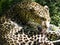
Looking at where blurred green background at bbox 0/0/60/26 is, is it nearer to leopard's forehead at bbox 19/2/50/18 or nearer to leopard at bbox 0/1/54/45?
leopard at bbox 0/1/54/45

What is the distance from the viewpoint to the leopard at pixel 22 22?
5.23 meters

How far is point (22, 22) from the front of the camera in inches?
229

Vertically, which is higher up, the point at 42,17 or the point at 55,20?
the point at 42,17

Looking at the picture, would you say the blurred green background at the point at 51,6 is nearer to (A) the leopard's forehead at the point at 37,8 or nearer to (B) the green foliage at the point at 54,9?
(B) the green foliage at the point at 54,9

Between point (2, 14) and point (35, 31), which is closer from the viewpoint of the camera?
point (35, 31)

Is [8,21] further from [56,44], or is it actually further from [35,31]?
[56,44]

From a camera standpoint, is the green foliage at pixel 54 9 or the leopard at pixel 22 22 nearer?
the leopard at pixel 22 22

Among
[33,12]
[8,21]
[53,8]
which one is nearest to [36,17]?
[33,12]

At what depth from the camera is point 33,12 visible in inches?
218

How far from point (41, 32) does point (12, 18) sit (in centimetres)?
70

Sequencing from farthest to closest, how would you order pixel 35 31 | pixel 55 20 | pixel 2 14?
pixel 55 20 → pixel 2 14 → pixel 35 31

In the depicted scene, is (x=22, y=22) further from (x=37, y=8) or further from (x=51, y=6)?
(x=51, y=6)

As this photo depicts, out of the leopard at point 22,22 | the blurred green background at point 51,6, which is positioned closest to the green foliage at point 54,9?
the blurred green background at point 51,6

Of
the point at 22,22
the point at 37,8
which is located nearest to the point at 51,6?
the point at 22,22
